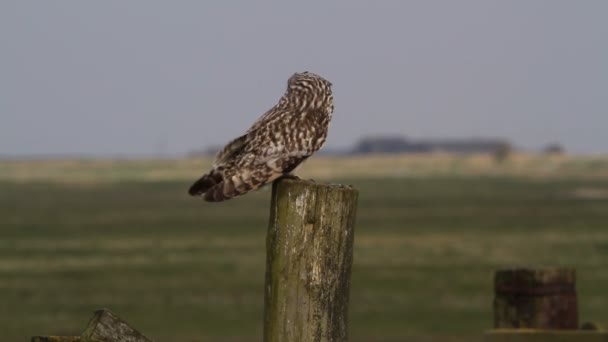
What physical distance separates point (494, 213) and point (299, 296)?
151 feet

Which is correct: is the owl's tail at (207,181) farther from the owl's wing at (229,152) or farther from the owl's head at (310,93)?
the owl's head at (310,93)

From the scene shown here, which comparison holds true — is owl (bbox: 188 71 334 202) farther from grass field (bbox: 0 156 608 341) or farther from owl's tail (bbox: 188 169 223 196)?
grass field (bbox: 0 156 608 341)

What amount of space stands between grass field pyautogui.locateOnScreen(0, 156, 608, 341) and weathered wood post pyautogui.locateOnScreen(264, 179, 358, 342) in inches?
545

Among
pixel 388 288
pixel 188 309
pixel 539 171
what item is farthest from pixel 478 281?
pixel 539 171


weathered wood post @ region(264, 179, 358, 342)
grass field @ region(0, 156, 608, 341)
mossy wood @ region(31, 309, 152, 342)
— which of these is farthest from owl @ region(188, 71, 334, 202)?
grass field @ region(0, 156, 608, 341)

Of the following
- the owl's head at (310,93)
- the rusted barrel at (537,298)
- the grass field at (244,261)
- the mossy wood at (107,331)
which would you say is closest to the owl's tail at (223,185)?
the owl's head at (310,93)

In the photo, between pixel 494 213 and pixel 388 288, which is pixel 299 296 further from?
pixel 494 213

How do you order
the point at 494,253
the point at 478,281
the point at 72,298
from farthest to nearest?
the point at 494,253
the point at 478,281
the point at 72,298

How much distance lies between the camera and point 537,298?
6.85m

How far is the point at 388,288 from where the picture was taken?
25.5m

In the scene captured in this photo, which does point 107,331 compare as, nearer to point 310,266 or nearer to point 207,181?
point 310,266

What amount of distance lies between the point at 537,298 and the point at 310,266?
2.22 meters

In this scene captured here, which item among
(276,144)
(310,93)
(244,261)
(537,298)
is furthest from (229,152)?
(244,261)

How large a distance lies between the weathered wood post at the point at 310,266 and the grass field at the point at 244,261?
45.4 ft
